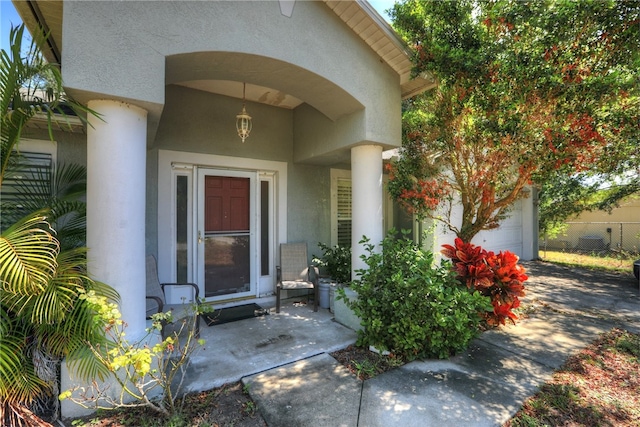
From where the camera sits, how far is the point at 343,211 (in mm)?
6895

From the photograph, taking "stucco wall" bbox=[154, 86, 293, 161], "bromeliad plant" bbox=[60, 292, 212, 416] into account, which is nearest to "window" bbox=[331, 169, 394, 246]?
"stucco wall" bbox=[154, 86, 293, 161]

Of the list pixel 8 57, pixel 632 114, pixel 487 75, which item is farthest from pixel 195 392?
pixel 632 114

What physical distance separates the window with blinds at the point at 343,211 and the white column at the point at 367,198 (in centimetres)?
235

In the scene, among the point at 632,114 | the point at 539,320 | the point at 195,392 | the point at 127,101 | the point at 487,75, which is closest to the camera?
the point at 127,101

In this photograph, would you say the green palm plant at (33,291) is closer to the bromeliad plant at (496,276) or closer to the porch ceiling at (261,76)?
the porch ceiling at (261,76)

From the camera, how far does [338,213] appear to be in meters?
6.80

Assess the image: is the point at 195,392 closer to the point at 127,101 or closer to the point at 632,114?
the point at 127,101

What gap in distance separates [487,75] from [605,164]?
2.72m

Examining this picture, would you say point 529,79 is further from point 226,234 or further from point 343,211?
point 226,234

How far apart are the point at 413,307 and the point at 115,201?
3316mm

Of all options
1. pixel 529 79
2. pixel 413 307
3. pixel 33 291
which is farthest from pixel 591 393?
pixel 33 291

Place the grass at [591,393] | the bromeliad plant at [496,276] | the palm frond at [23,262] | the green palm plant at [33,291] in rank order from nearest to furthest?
the palm frond at [23,262] < the green palm plant at [33,291] < the grass at [591,393] < the bromeliad plant at [496,276]

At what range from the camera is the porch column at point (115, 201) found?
260 centimetres

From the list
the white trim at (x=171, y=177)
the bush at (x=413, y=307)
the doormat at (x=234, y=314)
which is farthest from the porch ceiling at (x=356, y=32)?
the doormat at (x=234, y=314)
